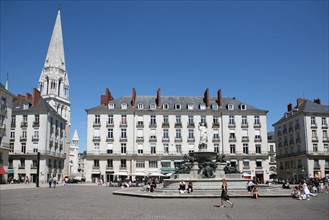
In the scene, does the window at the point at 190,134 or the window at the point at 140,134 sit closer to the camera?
the window at the point at 140,134

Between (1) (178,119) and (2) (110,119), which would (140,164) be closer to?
(2) (110,119)

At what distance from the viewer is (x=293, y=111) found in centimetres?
6894

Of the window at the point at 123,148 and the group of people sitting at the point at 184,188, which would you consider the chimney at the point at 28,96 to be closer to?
the window at the point at 123,148

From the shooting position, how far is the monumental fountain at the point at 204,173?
28047mm

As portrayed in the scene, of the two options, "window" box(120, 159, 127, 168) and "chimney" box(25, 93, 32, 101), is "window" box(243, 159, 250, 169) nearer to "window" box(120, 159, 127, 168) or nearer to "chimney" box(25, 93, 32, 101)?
"window" box(120, 159, 127, 168)

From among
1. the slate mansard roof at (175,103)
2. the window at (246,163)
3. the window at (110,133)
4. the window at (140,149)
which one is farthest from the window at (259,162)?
the window at (110,133)

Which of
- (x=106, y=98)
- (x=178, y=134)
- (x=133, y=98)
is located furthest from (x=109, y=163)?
(x=178, y=134)

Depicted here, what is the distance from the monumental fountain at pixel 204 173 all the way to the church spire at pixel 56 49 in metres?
95.2

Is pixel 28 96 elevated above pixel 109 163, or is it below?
above

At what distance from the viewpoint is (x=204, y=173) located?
98.7 feet

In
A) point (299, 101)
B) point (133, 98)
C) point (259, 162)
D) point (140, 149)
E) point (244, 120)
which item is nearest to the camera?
point (140, 149)

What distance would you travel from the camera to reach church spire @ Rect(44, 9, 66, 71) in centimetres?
11669

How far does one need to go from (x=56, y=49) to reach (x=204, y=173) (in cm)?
9899

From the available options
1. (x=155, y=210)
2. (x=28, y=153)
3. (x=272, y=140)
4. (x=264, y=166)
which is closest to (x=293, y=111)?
(x=264, y=166)
